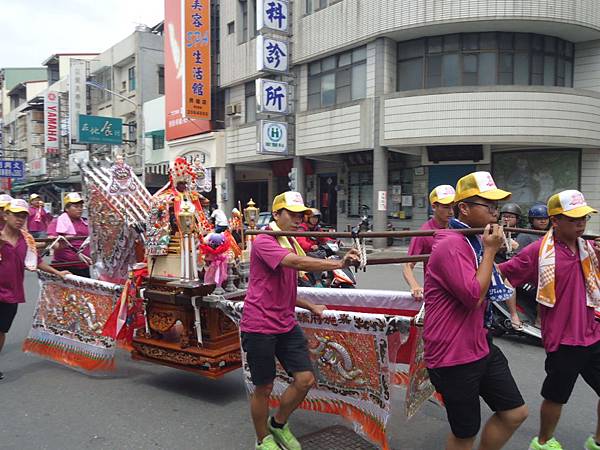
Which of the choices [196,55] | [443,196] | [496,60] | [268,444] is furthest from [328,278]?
[196,55]

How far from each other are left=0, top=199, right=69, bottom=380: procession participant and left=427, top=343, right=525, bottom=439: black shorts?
161 inches

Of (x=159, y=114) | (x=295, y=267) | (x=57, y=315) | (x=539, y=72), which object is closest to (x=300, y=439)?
(x=295, y=267)

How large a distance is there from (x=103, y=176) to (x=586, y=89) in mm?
14532

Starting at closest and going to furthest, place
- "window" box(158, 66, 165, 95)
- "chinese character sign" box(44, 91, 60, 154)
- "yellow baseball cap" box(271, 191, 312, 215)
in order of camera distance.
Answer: "yellow baseball cap" box(271, 191, 312, 215), "window" box(158, 66, 165, 95), "chinese character sign" box(44, 91, 60, 154)

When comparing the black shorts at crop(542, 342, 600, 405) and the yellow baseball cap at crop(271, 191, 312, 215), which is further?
the yellow baseball cap at crop(271, 191, 312, 215)

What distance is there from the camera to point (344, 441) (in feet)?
11.9

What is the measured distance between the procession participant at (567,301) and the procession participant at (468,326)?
0.61 meters

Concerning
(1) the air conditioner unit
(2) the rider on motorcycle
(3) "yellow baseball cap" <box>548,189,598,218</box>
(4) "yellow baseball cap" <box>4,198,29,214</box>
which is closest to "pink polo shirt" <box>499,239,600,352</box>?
(3) "yellow baseball cap" <box>548,189,598,218</box>

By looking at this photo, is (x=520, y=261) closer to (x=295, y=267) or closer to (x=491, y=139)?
(x=295, y=267)

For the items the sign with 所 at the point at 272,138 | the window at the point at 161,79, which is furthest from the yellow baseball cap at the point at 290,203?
the window at the point at 161,79

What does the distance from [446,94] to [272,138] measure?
6208 millimetres

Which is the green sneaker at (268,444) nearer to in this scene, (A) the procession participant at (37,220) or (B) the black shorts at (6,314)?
(B) the black shorts at (6,314)

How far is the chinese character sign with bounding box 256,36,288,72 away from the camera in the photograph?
18.0 m

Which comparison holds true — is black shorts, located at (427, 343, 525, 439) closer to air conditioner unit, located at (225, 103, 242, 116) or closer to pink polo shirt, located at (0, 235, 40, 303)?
pink polo shirt, located at (0, 235, 40, 303)
